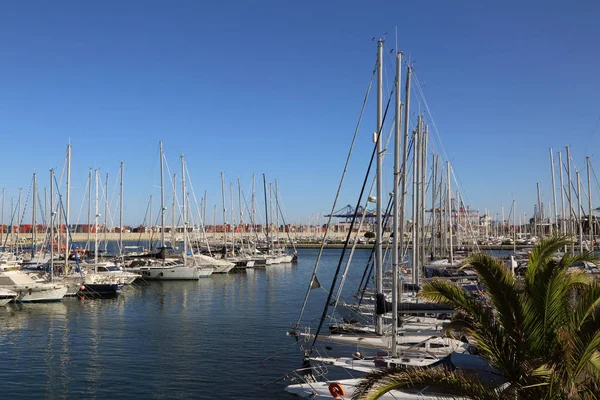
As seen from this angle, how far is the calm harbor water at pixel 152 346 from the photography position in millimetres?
21688

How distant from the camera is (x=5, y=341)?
2975cm

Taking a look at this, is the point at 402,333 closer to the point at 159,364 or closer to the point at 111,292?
the point at 159,364

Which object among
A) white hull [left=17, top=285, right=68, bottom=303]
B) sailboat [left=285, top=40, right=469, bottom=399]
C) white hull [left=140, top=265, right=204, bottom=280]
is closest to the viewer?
sailboat [left=285, top=40, right=469, bottom=399]

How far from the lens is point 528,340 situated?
9.46 m

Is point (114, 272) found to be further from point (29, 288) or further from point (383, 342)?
point (383, 342)

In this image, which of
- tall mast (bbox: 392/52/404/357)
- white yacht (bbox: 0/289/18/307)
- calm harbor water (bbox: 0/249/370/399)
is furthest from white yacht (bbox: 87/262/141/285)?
tall mast (bbox: 392/52/404/357)

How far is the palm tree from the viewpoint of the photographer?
345 inches

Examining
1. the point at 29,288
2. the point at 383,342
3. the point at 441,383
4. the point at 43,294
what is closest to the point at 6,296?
the point at 29,288

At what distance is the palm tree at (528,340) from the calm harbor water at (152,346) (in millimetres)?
12203

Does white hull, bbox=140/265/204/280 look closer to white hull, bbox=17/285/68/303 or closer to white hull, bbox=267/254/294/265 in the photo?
white hull, bbox=17/285/68/303

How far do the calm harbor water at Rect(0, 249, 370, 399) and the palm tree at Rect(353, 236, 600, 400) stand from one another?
12.2m

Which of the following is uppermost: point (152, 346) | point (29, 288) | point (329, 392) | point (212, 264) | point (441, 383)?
point (441, 383)

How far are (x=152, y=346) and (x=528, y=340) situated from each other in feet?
76.7

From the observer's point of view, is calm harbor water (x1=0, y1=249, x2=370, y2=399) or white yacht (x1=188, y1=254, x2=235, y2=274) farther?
white yacht (x1=188, y1=254, x2=235, y2=274)
